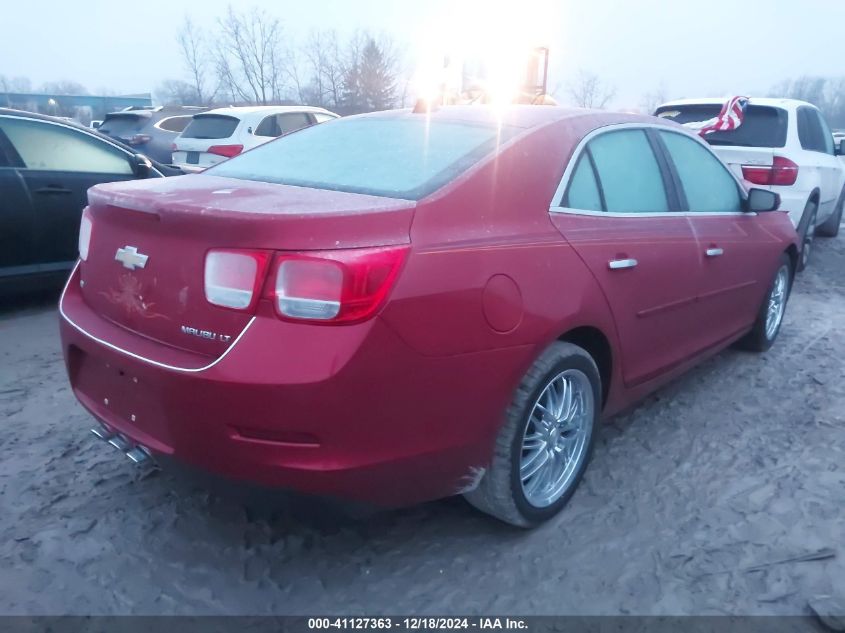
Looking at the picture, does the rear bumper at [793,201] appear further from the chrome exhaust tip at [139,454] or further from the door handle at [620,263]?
the chrome exhaust tip at [139,454]

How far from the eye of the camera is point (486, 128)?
2.92 meters

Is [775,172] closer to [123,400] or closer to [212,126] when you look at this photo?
[123,400]

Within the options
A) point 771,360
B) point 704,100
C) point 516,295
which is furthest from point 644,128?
point 704,100

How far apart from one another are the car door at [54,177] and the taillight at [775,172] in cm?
560

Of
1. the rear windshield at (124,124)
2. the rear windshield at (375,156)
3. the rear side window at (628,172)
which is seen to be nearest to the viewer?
the rear windshield at (375,156)

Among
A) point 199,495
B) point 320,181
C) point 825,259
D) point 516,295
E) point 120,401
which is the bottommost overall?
point 825,259

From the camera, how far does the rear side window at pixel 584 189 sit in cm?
284

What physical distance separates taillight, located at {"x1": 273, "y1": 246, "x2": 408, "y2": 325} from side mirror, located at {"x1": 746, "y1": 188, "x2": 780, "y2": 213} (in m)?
2.88

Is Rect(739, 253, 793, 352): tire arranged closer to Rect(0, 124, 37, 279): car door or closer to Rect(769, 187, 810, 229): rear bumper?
Rect(769, 187, 810, 229): rear bumper

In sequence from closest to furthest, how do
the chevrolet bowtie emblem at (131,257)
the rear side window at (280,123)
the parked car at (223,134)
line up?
the chevrolet bowtie emblem at (131,257), the parked car at (223,134), the rear side window at (280,123)

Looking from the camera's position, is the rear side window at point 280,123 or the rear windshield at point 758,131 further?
the rear side window at point 280,123

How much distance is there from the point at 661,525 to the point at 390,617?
45.6 inches

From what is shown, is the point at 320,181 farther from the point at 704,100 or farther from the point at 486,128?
the point at 704,100

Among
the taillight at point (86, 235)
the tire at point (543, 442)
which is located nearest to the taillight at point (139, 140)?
the taillight at point (86, 235)
